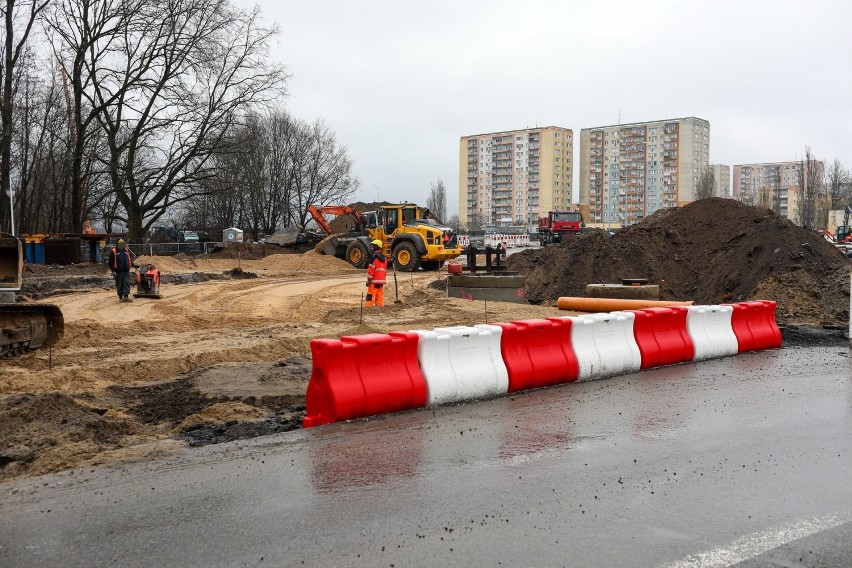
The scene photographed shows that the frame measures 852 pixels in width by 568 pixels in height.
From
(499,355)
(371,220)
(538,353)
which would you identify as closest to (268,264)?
(371,220)

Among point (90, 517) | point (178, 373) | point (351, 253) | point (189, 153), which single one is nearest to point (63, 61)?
point (189, 153)

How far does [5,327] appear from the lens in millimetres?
11758

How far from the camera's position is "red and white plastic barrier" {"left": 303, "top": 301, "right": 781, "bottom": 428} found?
7801 millimetres

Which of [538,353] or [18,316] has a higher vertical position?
[18,316]

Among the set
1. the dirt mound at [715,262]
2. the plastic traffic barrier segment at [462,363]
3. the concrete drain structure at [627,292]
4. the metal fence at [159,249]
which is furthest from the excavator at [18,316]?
the metal fence at [159,249]

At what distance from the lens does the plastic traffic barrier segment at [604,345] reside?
33.5 feet

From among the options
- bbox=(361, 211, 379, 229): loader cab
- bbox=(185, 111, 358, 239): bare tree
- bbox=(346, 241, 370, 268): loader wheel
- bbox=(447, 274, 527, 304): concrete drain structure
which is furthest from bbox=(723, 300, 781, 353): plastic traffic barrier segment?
bbox=(185, 111, 358, 239): bare tree

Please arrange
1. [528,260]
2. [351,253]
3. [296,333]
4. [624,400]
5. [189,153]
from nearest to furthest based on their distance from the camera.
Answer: [624,400], [296,333], [528,260], [351,253], [189,153]

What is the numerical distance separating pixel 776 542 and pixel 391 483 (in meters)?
2.58

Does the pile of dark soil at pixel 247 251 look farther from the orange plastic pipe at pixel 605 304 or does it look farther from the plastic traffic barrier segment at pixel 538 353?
the plastic traffic barrier segment at pixel 538 353

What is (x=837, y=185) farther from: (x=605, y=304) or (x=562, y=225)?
(x=605, y=304)

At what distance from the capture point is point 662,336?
11.5 metres

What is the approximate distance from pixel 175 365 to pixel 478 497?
7011 mm

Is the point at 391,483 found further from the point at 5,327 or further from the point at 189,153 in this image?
the point at 189,153
